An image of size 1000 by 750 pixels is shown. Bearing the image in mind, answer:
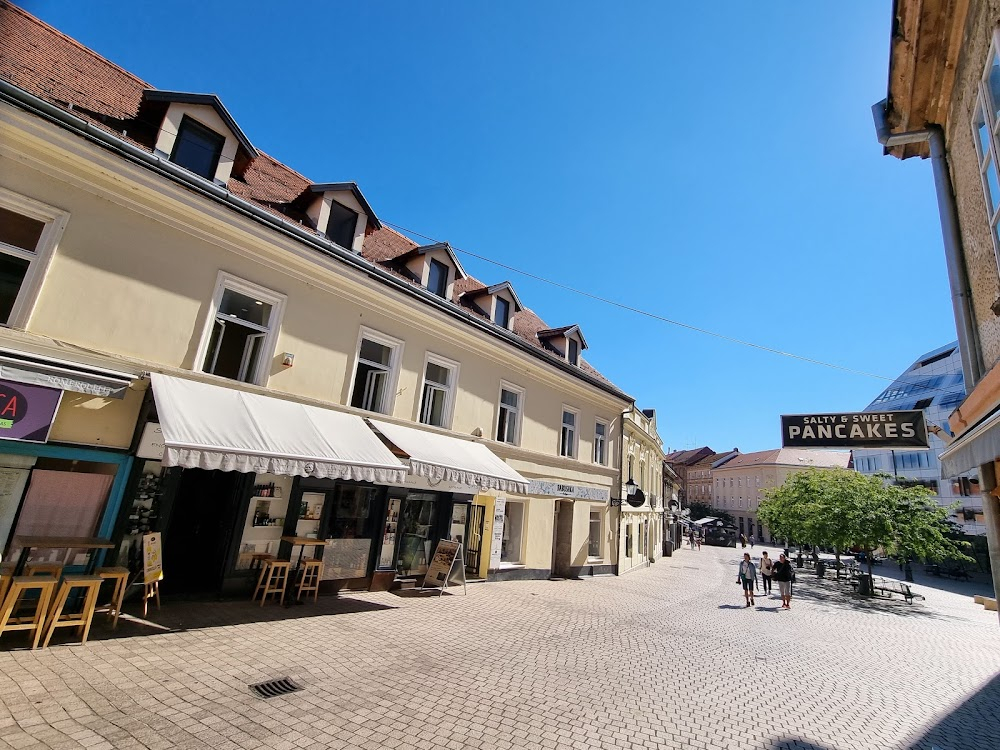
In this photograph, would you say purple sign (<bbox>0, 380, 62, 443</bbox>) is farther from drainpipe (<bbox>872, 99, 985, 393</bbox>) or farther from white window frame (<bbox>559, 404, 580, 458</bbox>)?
white window frame (<bbox>559, 404, 580, 458</bbox>)

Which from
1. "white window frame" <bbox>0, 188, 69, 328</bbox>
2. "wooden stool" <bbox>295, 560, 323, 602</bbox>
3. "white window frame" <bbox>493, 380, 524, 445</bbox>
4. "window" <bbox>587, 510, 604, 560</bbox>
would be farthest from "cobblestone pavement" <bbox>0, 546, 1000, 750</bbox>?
"window" <bbox>587, 510, 604, 560</bbox>

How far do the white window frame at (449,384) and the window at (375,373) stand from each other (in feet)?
2.92

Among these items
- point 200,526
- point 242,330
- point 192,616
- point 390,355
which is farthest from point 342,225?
point 192,616

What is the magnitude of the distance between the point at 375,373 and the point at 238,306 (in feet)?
10.9

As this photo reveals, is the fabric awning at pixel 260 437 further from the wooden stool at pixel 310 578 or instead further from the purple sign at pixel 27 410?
the wooden stool at pixel 310 578

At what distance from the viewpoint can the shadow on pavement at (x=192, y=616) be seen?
6184 mm

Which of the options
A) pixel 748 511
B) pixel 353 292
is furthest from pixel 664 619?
pixel 748 511

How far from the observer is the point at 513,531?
14953mm

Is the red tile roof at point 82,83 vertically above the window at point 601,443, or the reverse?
the red tile roof at point 82,83

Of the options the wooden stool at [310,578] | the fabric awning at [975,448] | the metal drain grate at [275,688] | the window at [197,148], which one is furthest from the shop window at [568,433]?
the window at [197,148]

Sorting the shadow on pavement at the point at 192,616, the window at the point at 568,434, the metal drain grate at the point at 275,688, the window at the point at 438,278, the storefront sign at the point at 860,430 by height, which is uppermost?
the window at the point at 438,278

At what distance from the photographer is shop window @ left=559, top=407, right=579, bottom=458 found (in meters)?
17.0

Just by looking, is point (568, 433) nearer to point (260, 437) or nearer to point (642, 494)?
point (642, 494)

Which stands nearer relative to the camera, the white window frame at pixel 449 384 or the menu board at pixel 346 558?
the menu board at pixel 346 558
